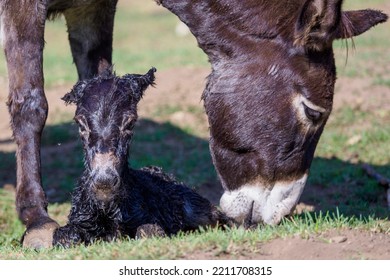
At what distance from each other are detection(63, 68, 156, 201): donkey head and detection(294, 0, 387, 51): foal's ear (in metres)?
1.20

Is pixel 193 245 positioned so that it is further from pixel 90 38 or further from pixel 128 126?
pixel 90 38

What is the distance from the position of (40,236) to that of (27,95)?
3.72 ft

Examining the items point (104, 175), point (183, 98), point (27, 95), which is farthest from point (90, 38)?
point (183, 98)

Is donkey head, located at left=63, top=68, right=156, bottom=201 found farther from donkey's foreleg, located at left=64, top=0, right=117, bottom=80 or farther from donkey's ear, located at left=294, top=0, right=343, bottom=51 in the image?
donkey's foreleg, located at left=64, top=0, right=117, bottom=80

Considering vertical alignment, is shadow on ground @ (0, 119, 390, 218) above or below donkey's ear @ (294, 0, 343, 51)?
below

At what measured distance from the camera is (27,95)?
6.24 m

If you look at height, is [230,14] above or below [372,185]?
above

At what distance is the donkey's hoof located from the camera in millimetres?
5648

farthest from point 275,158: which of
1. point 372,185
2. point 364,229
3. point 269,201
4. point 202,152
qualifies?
point 202,152

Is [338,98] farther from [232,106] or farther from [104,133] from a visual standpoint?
[104,133]

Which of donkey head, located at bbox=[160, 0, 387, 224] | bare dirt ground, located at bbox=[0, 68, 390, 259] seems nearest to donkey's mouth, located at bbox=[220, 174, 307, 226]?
donkey head, located at bbox=[160, 0, 387, 224]

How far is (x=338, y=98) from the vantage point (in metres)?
10.9

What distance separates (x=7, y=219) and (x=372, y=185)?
3.51m
